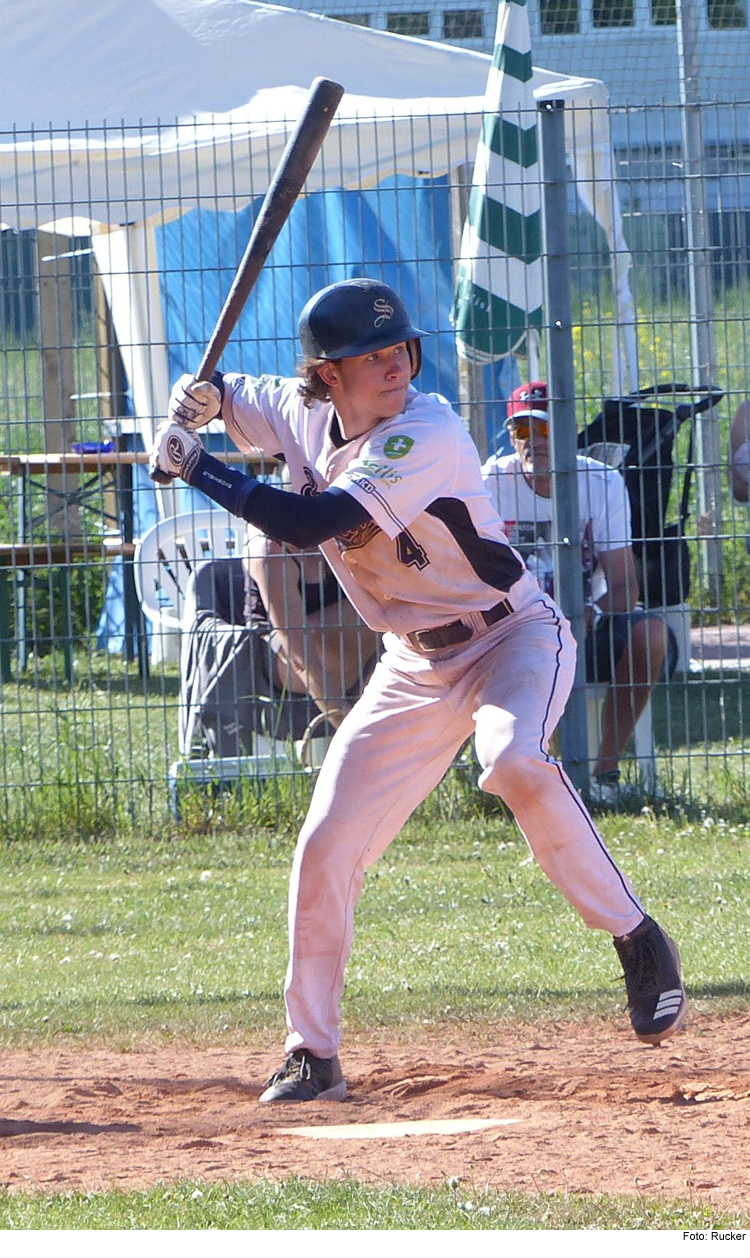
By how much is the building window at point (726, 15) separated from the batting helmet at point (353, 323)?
42.0 ft

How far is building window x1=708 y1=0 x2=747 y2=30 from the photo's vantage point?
1610 cm

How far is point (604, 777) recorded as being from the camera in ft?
26.7

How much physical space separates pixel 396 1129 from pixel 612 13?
12795mm

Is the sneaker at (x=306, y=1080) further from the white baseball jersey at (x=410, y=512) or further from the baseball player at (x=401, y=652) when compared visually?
the white baseball jersey at (x=410, y=512)

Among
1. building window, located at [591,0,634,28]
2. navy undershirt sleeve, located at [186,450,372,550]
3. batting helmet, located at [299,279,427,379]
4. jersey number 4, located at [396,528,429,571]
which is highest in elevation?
building window, located at [591,0,634,28]

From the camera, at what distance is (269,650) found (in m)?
8.05

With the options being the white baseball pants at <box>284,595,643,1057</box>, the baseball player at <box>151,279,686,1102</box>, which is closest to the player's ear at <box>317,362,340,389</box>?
the baseball player at <box>151,279,686,1102</box>

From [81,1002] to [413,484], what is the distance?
229 cm

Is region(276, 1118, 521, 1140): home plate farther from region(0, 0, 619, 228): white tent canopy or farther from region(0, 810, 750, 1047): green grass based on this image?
region(0, 0, 619, 228): white tent canopy

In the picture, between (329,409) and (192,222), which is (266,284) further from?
(329,409)

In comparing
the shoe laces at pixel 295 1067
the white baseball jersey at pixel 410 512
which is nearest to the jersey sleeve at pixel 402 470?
the white baseball jersey at pixel 410 512

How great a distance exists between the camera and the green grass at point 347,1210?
313 cm

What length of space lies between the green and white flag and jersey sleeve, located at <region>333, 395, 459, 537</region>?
3.61m

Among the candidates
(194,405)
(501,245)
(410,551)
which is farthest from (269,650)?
(410,551)
